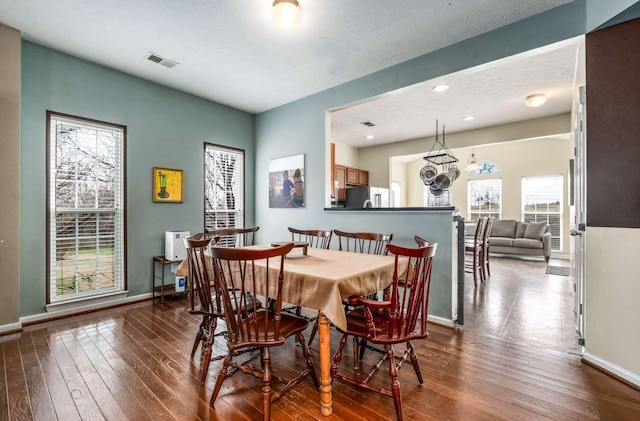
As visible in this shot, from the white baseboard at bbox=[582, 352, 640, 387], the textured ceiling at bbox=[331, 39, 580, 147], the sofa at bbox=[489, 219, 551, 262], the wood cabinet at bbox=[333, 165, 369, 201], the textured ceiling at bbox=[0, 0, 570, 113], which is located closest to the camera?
the white baseboard at bbox=[582, 352, 640, 387]

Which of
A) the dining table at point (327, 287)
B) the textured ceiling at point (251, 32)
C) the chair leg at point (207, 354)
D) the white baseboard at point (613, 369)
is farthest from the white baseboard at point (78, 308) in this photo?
the white baseboard at point (613, 369)

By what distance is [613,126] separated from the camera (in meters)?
2.14

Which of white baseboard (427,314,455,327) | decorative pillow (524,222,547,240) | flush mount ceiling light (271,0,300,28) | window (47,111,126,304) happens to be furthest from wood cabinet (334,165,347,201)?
flush mount ceiling light (271,0,300,28)

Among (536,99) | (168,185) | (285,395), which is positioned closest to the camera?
(285,395)

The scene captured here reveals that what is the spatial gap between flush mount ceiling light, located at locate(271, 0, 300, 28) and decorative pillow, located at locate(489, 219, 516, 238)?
6.88 m

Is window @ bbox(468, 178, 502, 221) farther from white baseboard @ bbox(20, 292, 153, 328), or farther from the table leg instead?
white baseboard @ bbox(20, 292, 153, 328)

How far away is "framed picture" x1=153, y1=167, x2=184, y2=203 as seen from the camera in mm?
3998

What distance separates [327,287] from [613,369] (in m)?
2.16

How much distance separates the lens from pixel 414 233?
3.25 metres

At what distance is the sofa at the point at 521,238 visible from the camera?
257 inches

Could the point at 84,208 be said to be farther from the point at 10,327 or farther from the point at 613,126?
the point at 613,126

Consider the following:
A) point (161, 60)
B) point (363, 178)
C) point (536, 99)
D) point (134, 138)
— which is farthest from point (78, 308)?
point (536, 99)

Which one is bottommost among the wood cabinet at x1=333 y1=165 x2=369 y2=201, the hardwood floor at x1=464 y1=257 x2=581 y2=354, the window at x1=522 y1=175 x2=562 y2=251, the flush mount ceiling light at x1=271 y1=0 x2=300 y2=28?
the hardwood floor at x1=464 y1=257 x2=581 y2=354

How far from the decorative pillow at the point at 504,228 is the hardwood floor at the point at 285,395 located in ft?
17.5
